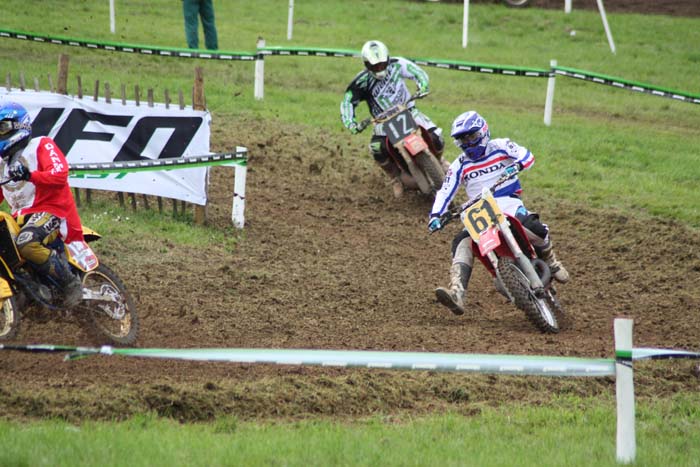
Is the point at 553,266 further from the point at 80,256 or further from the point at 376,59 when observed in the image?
the point at 376,59

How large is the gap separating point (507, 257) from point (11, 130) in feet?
14.6

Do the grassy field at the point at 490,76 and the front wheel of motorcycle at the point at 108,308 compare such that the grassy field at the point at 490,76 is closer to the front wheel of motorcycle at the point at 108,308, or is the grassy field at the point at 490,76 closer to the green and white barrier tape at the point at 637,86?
the green and white barrier tape at the point at 637,86

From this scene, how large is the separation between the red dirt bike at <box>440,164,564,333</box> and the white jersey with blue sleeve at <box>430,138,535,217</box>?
0.43 m

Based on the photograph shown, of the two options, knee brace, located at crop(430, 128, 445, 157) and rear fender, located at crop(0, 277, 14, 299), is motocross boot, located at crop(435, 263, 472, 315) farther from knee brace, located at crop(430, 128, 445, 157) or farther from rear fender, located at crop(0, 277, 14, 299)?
knee brace, located at crop(430, 128, 445, 157)

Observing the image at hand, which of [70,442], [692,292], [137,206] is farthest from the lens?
[137,206]

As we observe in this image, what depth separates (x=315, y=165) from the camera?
15844 millimetres

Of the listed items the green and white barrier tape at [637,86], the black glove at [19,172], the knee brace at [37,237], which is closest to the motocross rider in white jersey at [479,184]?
the knee brace at [37,237]

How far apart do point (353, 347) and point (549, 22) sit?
21.1 m

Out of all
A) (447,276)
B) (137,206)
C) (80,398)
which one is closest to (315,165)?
(137,206)

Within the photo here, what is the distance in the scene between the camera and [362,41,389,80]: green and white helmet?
14.2m

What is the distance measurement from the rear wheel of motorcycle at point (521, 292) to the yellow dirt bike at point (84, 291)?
3.31m

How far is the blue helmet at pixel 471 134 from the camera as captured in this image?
9930mm

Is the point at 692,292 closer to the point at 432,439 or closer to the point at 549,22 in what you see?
the point at 432,439

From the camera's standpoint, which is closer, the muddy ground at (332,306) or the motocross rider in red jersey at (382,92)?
the muddy ground at (332,306)
